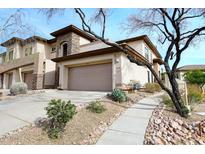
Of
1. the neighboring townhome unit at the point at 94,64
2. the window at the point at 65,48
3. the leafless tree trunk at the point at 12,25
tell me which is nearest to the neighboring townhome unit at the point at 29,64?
the window at the point at 65,48

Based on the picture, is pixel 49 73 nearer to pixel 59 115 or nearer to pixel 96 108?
pixel 96 108

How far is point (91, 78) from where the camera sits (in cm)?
1302

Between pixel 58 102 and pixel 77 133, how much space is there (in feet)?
3.26

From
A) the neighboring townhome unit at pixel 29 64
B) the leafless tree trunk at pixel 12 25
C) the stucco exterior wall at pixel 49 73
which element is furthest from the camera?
the stucco exterior wall at pixel 49 73

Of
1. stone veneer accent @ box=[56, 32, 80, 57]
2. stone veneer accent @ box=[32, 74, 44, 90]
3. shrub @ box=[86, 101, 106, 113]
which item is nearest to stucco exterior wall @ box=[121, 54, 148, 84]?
shrub @ box=[86, 101, 106, 113]

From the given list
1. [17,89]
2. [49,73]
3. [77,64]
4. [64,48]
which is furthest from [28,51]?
[17,89]

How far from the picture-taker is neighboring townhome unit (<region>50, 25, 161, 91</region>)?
11.1 metres

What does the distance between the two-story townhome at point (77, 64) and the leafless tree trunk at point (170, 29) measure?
1750mm

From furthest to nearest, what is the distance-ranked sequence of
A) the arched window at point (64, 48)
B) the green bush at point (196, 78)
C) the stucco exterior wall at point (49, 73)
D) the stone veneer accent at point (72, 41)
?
the arched window at point (64, 48), the stucco exterior wall at point (49, 73), the stone veneer accent at point (72, 41), the green bush at point (196, 78)

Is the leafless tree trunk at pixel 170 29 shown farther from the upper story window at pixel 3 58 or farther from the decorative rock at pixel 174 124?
the upper story window at pixel 3 58

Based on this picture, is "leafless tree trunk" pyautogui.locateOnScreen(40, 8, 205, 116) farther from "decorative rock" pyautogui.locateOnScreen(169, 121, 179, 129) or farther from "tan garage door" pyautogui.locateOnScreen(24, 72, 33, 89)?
"tan garage door" pyautogui.locateOnScreen(24, 72, 33, 89)

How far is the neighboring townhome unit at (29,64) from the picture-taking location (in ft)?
51.9

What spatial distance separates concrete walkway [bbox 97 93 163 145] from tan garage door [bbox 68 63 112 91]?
18.7 ft
